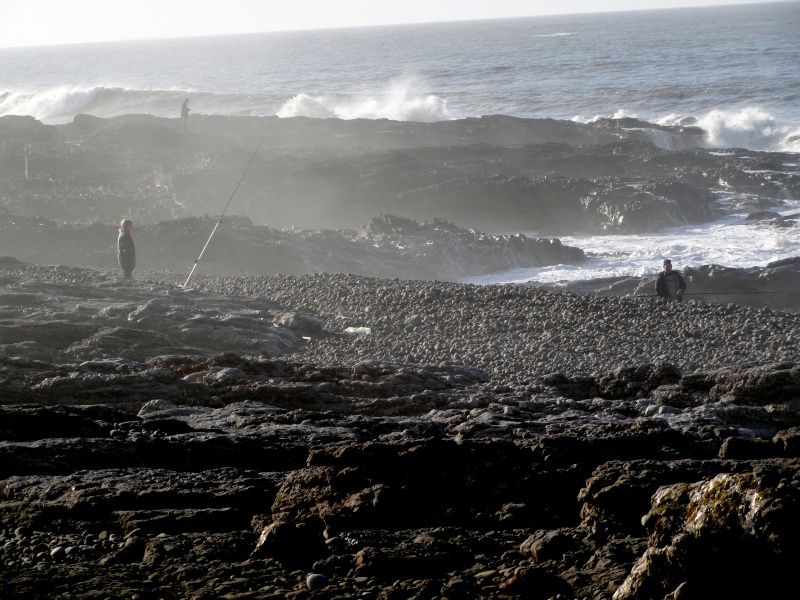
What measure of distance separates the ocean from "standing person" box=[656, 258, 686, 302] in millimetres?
5014

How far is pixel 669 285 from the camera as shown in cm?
1416

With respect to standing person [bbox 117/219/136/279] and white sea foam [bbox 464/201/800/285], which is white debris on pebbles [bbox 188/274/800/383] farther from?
white sea foam [bbox 464/201/800/285]

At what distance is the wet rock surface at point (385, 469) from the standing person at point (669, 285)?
2.75 meters

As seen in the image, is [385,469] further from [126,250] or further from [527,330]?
[126,250]

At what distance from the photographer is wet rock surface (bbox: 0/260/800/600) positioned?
3.45 m

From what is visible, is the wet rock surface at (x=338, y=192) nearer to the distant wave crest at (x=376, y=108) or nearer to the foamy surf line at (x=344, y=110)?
the foamy surf line at (x=344, y=110)

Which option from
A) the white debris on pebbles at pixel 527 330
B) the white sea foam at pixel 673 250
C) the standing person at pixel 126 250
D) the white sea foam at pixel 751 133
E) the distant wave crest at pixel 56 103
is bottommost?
the white sea foam at pixel 673 250

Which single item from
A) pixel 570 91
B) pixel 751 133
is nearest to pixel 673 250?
pixel 751 133

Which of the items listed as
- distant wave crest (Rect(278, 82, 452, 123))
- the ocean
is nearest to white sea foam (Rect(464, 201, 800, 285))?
the ocean

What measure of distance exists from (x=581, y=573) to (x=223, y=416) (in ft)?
14.1

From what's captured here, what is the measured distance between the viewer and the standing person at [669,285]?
1393 centimetres

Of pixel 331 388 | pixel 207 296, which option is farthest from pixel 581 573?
pixel 207 296

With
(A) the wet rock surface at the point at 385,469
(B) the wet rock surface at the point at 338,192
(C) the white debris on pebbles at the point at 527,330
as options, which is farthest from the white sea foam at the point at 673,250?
(A) the wet rock surface at the point at 385,469

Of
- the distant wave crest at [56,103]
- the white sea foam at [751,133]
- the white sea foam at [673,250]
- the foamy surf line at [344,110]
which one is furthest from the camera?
the distant wave crest at [56,103]
